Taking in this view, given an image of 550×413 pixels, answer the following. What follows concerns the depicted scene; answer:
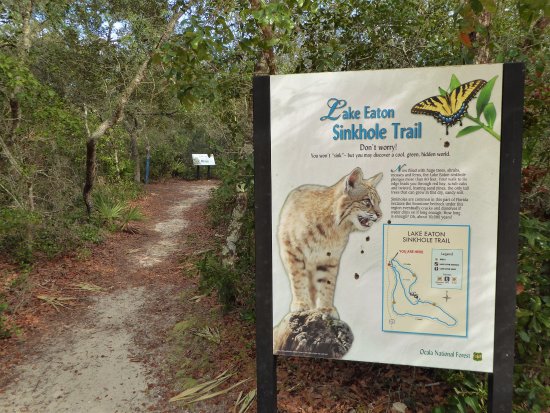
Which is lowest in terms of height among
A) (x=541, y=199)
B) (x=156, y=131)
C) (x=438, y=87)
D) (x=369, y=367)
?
(x=369, y=367)

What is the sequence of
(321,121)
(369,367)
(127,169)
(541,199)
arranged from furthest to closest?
1. (127,169)
2. (369,367)
3. (541,199)
4. (321,121)

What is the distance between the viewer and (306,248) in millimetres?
2494

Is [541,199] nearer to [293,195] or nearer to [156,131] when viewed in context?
[293,195]

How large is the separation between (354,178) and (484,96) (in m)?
0.78

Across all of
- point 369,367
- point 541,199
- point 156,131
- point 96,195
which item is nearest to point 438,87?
point 541,199

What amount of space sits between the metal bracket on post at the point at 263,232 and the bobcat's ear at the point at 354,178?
1.56ft

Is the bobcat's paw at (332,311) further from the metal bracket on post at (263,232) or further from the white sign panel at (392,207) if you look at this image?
the metal bracket on post at (263,232)

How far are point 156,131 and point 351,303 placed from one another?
21301mm

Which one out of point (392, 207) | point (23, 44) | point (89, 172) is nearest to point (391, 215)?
point (392, 207)

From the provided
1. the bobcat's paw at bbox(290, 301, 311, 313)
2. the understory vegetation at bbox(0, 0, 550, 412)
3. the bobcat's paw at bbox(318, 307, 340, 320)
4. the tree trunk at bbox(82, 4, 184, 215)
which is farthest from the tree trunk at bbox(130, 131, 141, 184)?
the bobcat's paw at bbox(318, 307, 340, 320)

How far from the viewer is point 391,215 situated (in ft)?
7.68

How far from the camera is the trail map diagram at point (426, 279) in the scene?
2271 millimetres

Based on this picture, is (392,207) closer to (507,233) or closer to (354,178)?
(354,178)

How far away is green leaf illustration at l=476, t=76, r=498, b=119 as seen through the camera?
2160mm
